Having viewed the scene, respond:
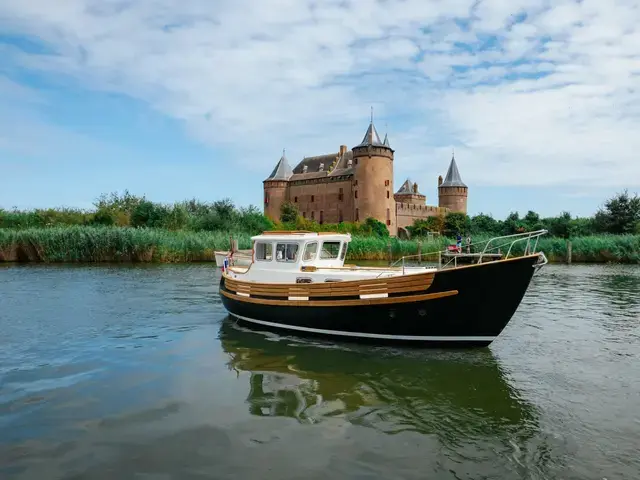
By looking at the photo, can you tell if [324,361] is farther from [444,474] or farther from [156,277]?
[156,277]

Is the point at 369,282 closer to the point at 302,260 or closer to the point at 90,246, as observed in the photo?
the point at 302,260

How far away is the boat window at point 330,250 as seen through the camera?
46.4 ft

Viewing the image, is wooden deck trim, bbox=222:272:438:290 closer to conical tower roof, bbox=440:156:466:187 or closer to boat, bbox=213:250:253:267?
boat, bbox=213:250:253:267

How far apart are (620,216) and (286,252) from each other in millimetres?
54376

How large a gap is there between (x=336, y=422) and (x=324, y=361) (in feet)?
10.6

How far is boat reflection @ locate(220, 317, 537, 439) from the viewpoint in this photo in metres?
7.50

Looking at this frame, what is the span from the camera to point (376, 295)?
11.1 m

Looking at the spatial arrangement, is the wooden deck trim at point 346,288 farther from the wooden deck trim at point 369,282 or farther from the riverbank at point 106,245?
the riverbank at point 106,245

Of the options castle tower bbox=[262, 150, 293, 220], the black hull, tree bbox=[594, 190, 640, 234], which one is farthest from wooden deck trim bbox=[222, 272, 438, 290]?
castle tower bbox=[262, 150, 293, 220]

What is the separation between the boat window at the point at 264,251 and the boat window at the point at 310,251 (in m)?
1.01

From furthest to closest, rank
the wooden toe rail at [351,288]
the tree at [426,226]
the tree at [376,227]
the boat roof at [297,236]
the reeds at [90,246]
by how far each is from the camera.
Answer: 1. the tree at [426,226]
2. the tree at [376,227]
3. the reeds at [90,246]
4. the boat roof at [297,236]
5. the wooden toe rail at [351,288]

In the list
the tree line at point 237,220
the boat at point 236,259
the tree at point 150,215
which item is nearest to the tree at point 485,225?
the tree line at point 237,220

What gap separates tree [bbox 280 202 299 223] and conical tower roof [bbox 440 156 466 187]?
83.9ft

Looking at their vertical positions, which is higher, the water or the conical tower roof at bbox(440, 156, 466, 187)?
the conical tower roof at bbox(440, 156, 466, 187)
